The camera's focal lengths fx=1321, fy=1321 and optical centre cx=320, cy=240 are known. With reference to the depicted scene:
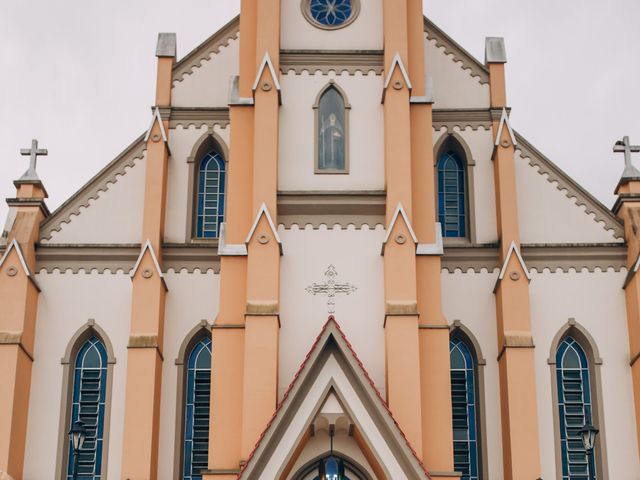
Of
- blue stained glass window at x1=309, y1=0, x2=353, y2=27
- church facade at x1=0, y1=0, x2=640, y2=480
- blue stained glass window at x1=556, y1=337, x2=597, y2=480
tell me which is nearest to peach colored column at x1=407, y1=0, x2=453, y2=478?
church facade at x1=0, y1=0, x2=640, y2=480

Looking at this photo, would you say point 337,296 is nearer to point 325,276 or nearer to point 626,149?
point 325,276

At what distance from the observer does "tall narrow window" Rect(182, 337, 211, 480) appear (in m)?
31.6

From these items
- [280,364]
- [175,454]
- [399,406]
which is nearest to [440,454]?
[399,406]

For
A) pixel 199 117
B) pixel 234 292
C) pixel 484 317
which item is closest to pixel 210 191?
pixel 199 117

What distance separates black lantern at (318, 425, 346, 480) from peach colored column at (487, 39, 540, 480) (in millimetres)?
4283

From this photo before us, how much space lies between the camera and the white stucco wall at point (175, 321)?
1242 inches

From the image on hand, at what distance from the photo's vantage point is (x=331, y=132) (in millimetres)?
32062

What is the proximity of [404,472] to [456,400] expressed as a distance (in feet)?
16.8

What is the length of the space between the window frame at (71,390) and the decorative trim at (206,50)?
23.5 feet

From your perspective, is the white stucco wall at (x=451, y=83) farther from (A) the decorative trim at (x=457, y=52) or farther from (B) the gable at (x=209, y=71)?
(B) the gable at (x=209, y=71)

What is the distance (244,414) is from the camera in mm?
28734

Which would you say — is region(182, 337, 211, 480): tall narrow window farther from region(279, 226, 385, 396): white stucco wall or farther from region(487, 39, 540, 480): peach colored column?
region(487, 39, 540, 480): peach colored column

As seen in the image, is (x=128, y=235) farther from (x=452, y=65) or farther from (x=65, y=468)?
(x=452, y=65)

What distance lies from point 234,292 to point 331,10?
25.8 ft
